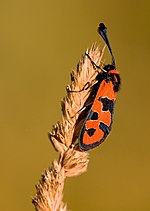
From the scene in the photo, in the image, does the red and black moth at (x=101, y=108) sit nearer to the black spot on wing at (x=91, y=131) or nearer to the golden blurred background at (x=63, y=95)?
the black spot on wing at (x=91, y=131)

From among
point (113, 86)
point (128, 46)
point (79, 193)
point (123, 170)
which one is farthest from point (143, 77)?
point (113, 86)

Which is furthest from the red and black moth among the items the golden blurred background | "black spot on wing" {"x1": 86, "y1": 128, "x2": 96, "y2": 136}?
the golden blurred background

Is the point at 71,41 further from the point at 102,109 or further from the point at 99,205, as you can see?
the point at 102,109

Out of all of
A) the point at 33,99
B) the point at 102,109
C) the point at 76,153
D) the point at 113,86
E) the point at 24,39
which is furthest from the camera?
the point at 24,39

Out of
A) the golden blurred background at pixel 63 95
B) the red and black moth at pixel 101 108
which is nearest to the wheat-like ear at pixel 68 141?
the red and black moth at pixel 101 108

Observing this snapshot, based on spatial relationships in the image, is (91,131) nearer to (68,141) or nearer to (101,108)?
(101,108)
